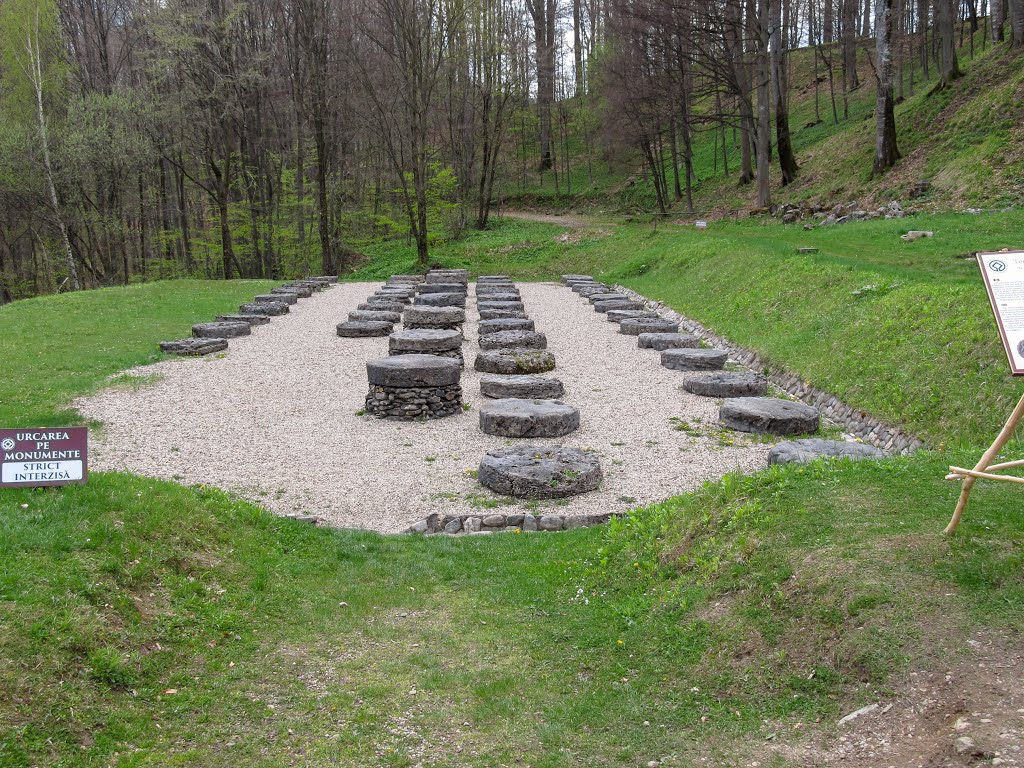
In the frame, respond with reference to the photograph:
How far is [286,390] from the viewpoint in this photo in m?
12.9

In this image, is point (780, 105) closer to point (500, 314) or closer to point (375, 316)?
point (500, 314)

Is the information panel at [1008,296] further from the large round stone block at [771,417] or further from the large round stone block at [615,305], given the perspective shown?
the large round stone block at [615,305]

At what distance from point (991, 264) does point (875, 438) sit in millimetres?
5249

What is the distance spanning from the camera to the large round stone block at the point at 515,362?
13.9 meters

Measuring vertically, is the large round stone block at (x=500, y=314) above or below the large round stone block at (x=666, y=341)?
above

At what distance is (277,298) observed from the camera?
22.9 m

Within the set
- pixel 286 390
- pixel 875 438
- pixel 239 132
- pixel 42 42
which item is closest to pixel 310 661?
pixel 875 438

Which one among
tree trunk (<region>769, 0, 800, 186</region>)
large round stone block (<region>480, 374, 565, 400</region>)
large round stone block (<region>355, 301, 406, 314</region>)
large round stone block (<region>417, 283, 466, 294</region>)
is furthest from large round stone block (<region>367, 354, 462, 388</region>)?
tree trunk (<region>769, 0, 800, 186</region>)

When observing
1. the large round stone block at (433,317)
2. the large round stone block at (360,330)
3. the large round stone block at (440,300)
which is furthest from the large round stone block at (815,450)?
the large round stone block at (440,300)

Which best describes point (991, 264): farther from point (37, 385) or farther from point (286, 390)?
point (37, 385)

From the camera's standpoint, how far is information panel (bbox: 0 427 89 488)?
539cm

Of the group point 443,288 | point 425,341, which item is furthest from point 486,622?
point 443,288

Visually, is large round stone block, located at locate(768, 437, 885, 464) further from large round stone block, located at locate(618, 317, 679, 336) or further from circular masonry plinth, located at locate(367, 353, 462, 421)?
large round stone block, located at locate(618, 317, 679, 336)

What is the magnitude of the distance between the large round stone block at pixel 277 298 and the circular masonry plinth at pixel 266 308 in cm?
43
